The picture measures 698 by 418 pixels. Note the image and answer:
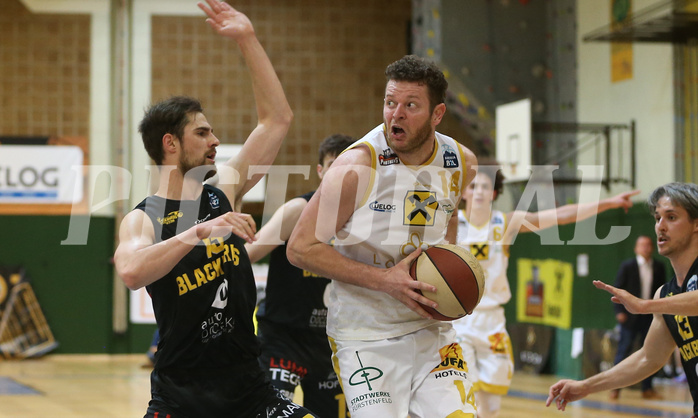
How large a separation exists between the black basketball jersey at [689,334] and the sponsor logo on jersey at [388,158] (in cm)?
161

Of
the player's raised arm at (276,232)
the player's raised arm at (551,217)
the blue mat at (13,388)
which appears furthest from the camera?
the blue mat at (13,388)

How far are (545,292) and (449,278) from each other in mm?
10632

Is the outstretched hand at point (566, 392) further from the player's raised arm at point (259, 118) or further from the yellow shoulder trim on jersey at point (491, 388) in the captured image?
the yellow shoulder trim on jersey at point (491, 388)

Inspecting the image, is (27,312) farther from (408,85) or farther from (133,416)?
(408,85)

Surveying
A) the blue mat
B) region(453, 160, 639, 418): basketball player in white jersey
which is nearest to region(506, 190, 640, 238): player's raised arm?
region(453, 160, 639, 418): basketball player in white jersey

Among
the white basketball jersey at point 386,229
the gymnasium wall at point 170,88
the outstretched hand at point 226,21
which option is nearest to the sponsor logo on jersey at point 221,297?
the white basketball jersey at point 386,229

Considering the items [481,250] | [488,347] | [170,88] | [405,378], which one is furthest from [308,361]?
[170,88]

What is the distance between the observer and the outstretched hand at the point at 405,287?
352cm

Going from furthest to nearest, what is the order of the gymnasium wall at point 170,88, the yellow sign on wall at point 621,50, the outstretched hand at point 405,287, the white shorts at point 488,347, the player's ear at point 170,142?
the gymnasium wall at point 170,88, the yellow sign on wall at point 621,50, the white shorts at point 488,347, the player's ear at point 170,142, the outstretched hand at point 405,287

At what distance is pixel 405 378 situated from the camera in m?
3.70

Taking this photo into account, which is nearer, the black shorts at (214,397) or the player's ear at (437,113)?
the black shorts at (214,397)

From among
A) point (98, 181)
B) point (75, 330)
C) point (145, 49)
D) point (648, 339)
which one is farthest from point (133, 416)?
point (145, 49)

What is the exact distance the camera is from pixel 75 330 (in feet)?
49.0

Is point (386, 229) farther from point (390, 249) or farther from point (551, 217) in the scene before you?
point (551, 217)
